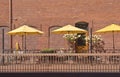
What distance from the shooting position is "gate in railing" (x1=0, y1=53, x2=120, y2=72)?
1675cm

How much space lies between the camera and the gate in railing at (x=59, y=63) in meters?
16.8

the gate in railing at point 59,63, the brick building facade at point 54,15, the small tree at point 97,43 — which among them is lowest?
the gate in railing at point 59,63

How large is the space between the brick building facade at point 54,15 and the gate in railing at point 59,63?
47.8 ft

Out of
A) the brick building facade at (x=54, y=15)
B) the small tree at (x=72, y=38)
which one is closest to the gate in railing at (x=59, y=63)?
the small tree at (x=72, y=38)

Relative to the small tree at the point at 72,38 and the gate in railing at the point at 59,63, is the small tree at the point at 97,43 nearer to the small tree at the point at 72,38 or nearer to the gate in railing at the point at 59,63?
the small tree at the point at 72,38

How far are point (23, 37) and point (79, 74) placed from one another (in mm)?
20664

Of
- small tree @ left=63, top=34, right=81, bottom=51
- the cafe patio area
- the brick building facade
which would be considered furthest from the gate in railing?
the brick building facade

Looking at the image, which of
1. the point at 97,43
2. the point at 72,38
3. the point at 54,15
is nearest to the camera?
the point at 72,38

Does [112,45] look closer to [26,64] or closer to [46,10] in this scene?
[46,10]

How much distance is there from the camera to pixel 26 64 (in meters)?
18.0

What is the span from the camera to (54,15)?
35.0m

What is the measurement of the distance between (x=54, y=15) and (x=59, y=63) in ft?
54.9

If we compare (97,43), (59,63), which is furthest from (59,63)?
(97,43)

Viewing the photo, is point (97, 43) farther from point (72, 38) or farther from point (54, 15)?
point (54, 15)
